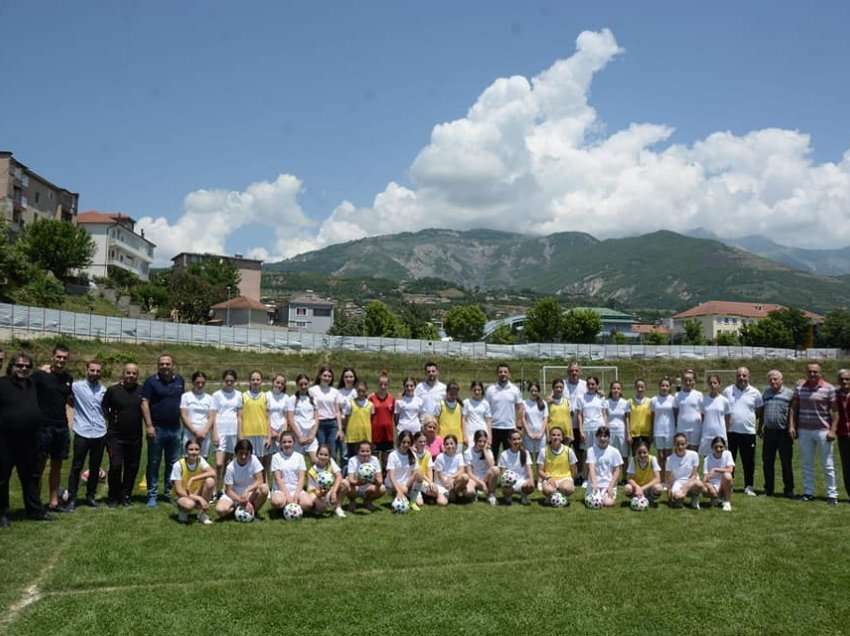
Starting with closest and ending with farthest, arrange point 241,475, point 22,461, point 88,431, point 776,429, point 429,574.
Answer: point 429,574 < point 22,461 < point 241,475 < point 88,431 < point 776,429

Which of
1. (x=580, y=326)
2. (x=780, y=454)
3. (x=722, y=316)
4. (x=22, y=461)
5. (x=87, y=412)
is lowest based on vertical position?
(x=780, y=454)

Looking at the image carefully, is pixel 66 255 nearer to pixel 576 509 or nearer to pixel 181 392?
pixel 181 392

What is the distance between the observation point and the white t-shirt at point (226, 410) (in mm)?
10250

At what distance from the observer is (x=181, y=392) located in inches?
392

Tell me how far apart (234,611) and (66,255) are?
2330 inches

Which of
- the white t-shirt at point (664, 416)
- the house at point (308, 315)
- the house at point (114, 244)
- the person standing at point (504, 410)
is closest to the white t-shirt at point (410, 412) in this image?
the person standing at point (504, 410)

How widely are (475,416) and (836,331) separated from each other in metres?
97.3

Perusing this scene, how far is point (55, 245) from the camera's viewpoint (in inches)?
2221

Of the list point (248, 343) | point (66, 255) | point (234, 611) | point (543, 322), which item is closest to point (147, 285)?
point (66, 255)

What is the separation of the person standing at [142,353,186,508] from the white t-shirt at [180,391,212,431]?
0.43 feet

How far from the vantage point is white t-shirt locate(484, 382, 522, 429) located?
37.7ft

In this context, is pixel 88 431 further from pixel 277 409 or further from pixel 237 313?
pixel 237 313

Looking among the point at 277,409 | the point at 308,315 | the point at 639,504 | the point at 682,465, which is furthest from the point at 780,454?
the point at 308,315

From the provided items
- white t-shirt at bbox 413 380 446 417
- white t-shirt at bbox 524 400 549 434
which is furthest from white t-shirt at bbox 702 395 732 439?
white t-shirt at bbox 413 380 446 417
